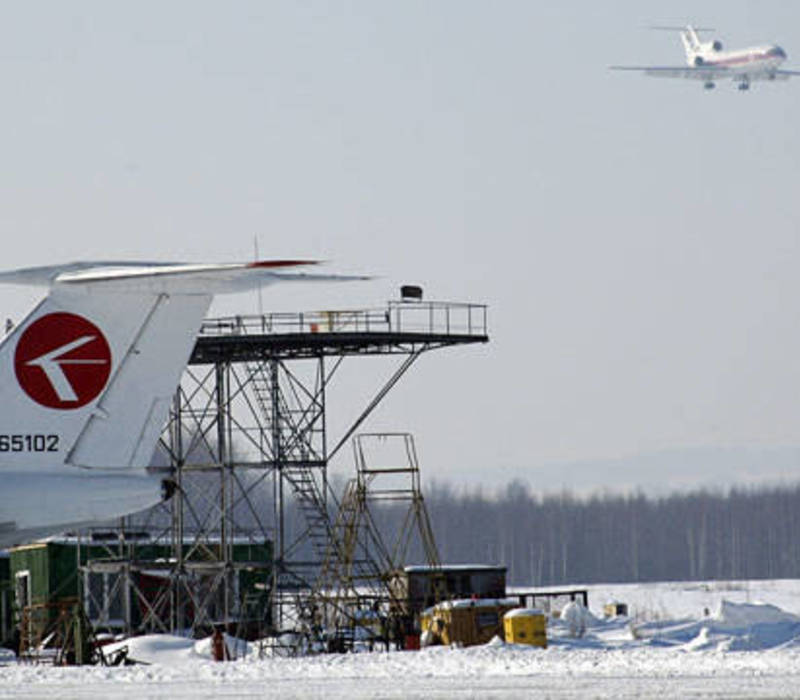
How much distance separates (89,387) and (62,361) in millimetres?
486

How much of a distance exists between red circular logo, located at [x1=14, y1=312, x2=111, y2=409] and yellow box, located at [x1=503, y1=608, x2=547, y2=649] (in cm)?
1932

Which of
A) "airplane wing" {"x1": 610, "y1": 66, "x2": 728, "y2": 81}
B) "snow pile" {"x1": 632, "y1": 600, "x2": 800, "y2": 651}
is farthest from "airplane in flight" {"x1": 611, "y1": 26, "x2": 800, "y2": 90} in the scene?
"snow pile" {"x1": 632, "y1": 600, "x2": 800, "y2": 651}

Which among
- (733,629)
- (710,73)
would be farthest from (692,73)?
(733,629)

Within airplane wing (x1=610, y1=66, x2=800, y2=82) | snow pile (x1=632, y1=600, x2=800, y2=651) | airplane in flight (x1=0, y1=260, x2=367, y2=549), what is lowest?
snow pile (x1=632, y1=600, x2=800, y2=651)

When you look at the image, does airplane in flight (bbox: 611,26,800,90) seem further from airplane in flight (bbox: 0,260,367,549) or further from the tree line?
airplane in flight (bbox: 0,260,367,549)

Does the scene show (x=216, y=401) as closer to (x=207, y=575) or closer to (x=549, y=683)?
(x=207, y=575)

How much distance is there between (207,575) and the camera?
61406mm

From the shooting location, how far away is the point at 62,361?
2847cm

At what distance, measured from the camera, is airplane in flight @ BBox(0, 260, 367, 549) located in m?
28.1

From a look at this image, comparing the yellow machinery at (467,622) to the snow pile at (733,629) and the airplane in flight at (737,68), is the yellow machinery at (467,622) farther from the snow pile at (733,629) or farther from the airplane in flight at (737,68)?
the airplane in flight at (737,68)

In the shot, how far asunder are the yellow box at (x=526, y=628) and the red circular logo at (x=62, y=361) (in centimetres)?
1932

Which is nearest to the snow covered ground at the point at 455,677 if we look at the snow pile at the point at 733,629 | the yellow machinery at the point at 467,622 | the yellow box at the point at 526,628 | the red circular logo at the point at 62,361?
the red circular logo at the point at 62,361

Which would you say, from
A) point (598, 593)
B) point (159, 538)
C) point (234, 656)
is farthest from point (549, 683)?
point (598, 593)

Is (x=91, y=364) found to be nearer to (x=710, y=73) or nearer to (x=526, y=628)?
(x=526, y=628)
